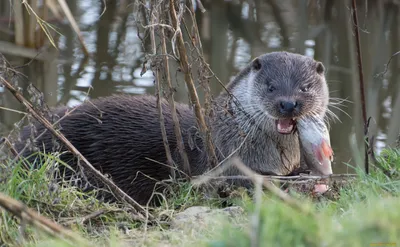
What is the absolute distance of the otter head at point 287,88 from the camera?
4488 mm

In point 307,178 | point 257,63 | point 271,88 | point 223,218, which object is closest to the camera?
point 223,218

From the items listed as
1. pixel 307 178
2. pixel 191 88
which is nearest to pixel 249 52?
pixel 191 88

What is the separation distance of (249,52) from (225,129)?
15.6 feet

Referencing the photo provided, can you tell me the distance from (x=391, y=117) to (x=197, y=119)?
10.8 ft

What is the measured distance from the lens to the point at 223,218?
2.89 meters

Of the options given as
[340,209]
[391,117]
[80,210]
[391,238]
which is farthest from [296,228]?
[391,117]

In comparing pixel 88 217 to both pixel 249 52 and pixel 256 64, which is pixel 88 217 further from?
pixel 249 52

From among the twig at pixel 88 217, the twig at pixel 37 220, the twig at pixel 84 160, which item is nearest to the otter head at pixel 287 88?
the twig at pixel 84 160

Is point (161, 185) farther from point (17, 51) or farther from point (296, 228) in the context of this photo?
point (17, 51)

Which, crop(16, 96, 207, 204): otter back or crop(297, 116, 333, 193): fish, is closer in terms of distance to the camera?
crop(297, 116, 333, 193): fish

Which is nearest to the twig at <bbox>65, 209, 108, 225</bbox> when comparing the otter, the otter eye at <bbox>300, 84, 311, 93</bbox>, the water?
the otter

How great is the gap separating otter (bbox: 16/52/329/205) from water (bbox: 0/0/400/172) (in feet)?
4.96

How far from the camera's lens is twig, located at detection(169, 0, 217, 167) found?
4207mm

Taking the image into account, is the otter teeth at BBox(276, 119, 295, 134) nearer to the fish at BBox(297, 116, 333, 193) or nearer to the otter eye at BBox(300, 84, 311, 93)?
the fish at BBox(297, 116, 333, 193)
